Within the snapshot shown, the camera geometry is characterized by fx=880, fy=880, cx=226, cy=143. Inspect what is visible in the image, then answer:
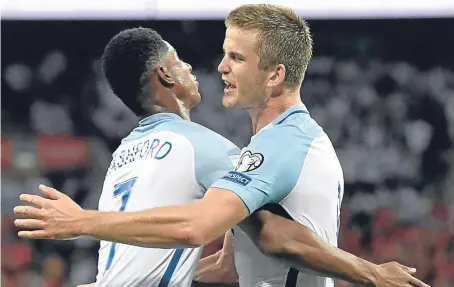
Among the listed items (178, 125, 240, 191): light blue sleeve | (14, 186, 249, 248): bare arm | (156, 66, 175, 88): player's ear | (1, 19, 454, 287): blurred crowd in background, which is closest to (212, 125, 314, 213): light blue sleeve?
(14, 186, 249, 248): bare arm

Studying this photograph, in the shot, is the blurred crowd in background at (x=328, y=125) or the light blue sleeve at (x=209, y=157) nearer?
the light blue sleeve at (x=209, y=157)

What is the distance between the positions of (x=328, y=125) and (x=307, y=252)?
4.73 meters

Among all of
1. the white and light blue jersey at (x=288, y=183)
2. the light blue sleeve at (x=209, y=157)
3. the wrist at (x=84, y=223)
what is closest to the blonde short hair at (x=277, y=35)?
the white and light blue jersey at (x=288, y=183)

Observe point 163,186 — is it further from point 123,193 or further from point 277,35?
point 277,35

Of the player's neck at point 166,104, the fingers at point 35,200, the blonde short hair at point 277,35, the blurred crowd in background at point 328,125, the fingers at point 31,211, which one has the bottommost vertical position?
the blurred crowd in background at point 328,125

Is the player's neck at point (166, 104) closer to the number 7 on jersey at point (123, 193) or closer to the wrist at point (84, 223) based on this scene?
the number 7 on jersey at point (123, 193)

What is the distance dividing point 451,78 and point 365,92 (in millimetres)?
732

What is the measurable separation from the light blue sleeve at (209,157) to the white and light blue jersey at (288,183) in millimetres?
184

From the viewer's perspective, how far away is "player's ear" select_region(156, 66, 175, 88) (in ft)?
11.2

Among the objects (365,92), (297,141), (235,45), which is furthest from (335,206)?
(365,92)

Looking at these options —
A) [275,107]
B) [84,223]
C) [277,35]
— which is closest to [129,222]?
[84,223]

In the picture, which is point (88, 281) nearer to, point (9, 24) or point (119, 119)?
point (119, 119)

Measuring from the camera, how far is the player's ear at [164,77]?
3.42 m

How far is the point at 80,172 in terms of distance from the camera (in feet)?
24.4
